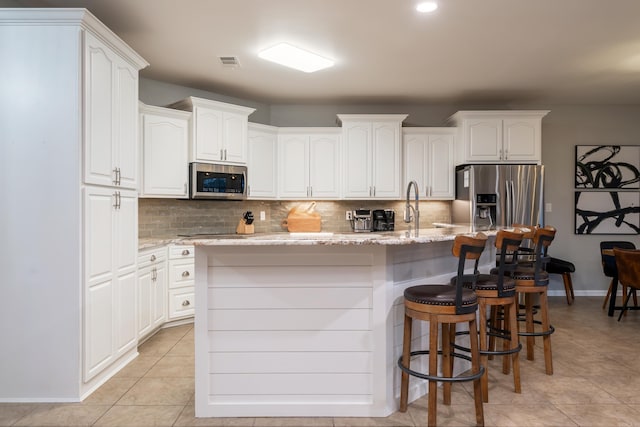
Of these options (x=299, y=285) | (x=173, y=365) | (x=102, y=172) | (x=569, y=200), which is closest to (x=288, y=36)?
(x=102, y=172)

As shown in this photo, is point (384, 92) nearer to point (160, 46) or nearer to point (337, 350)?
point (160, 46)

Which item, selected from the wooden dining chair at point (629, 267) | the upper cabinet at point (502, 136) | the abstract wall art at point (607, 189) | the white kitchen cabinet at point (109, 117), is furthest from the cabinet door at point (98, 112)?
the abstract wall art at point (607, 189)

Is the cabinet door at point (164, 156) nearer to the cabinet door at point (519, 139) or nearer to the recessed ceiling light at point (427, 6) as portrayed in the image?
the recessed ceiling light at point (427, 6)

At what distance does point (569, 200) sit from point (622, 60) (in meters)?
2.22

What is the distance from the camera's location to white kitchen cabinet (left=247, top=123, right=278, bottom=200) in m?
4.97

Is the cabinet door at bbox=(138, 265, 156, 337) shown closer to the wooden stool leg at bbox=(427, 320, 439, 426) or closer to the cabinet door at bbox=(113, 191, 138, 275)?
the cabinet door at bbox=(113, 191, 138, 275)

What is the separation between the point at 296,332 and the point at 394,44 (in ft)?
8.67

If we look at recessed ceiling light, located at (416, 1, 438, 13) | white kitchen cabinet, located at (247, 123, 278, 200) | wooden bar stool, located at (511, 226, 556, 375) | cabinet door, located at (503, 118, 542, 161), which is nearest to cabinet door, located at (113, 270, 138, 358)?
white kitchen cabinet, located at (247, 123, 278, 200)

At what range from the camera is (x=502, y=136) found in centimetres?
504

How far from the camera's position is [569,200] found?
566cm

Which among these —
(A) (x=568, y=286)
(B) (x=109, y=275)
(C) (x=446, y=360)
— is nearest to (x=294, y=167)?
(B) (x=109, y=275)

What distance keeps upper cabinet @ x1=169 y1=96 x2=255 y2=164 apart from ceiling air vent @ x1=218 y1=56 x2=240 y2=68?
0.52m

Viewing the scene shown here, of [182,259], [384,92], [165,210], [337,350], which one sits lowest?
[337,350]

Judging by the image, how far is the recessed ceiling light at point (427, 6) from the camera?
2.84 m
